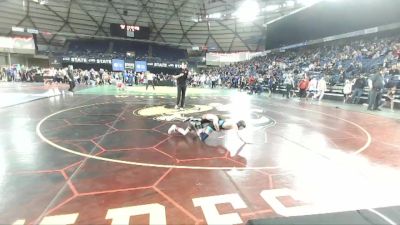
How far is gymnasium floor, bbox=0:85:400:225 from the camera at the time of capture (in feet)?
9.45

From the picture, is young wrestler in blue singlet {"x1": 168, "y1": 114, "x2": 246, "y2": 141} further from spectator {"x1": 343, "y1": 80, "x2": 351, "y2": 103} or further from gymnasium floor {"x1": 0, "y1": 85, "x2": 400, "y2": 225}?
spectator {"x1": 343, "y1": 80, "x2": 351, "y2": 103}

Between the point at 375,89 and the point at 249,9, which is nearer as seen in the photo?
the point at 375,89

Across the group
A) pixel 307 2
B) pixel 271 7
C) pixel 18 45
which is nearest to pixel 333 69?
pixel 307 2

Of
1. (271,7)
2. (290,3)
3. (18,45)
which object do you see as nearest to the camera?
(290,3)

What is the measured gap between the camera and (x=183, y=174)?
3.91 metres

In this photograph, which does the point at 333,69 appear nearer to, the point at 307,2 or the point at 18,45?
the point at 307,2

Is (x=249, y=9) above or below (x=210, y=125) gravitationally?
above

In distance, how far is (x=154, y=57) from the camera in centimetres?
4488

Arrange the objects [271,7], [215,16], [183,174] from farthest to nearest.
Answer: [215,16]
[271,7]
[183,174]

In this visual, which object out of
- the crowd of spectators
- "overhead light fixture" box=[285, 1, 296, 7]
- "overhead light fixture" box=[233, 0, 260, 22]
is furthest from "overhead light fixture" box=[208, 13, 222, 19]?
"overhead light fixture" box=[285, 1, 296, 7]

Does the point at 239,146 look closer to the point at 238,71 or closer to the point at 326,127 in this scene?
the point at 326,127

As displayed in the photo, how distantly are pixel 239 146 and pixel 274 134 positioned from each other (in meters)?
1.55

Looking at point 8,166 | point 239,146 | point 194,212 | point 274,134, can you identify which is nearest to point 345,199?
point 194,212

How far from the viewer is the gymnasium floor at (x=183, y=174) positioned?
288cm
